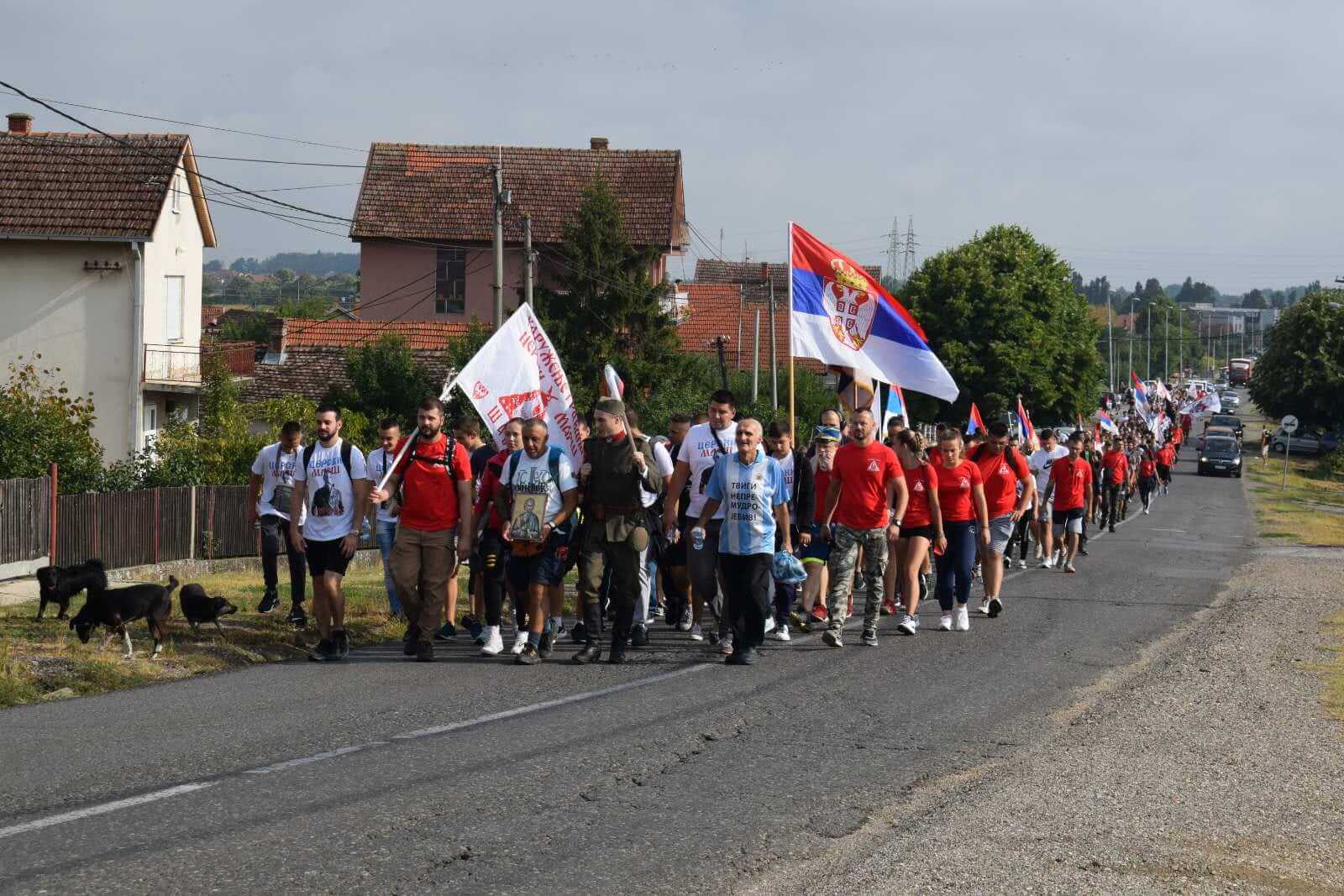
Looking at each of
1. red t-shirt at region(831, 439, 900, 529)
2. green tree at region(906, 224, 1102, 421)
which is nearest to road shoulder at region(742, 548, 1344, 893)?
red t-shirt at region(831, 439, 900, 529)

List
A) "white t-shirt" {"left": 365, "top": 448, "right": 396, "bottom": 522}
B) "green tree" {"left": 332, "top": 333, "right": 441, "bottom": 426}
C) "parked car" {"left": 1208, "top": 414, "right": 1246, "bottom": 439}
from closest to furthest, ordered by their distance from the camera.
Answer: "white t-shirt" {"left": 365, "top": 448, "right": 396, "bottom": 522} → "green tree" {"left": 332, "top": 333, "right": 441, "bottom": 426} → "parked car" {"left": 1208, "top": 414, "right": 1246, "bottom": 439}

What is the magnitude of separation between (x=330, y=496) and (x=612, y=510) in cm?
203

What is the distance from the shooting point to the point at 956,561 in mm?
13531

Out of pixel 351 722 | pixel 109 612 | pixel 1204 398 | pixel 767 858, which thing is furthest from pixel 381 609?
pixel 1204 398

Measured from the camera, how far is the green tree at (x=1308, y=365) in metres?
84.1

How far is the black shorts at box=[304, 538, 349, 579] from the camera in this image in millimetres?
11047

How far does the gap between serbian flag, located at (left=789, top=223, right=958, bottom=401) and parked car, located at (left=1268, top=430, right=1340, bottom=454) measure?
229 ft

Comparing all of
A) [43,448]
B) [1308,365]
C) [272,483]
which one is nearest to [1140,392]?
[1308,365]

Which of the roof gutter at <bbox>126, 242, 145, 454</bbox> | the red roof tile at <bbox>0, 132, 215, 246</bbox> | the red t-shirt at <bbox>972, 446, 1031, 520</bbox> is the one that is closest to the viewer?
the red t-shirt at <bbox>972, 446, 1031, 520</bbox>

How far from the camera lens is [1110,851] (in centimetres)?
626

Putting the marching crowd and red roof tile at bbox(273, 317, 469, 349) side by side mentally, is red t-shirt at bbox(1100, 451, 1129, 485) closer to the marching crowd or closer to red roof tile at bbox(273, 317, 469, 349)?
the marching crowd

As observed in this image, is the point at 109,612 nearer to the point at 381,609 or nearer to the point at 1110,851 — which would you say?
the point at 381,609

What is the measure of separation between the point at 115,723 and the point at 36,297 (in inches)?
1194

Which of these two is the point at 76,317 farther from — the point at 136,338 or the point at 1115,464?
Answer: the point at 1115,464
